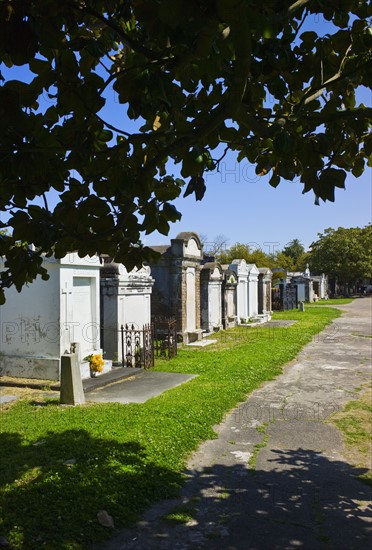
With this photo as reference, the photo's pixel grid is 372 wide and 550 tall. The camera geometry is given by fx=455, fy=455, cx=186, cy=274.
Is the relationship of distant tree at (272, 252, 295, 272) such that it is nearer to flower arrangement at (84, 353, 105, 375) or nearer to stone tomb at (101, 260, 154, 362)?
stone tomb at (101, 260, 154, 362)

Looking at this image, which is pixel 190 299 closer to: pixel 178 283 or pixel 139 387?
pixel 178 283

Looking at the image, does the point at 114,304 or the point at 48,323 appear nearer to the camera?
the point at 48,323

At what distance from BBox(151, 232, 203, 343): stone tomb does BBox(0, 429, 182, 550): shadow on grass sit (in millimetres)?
8762

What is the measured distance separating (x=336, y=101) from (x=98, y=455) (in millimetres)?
4260

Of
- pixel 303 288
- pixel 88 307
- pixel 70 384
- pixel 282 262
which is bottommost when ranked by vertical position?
pixel 70 384

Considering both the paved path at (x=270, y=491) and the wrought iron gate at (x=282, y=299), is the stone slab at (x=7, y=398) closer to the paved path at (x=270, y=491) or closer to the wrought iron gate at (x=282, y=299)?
the paved path at (x=270, y=491)

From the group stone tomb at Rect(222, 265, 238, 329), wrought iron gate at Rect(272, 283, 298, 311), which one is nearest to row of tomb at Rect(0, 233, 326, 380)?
stone tomb at Rect(222, 265, 238, 329)

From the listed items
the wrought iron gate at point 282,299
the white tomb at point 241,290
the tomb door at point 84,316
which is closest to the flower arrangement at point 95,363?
the tomb door at point 84,316

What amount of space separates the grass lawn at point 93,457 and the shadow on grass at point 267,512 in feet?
0.89

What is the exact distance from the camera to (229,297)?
64.8ft

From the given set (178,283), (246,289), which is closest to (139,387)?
(178,283)

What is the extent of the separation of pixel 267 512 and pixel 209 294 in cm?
1317

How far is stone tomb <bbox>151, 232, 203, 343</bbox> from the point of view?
14.2m

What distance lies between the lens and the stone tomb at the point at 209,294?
17.0 meters
